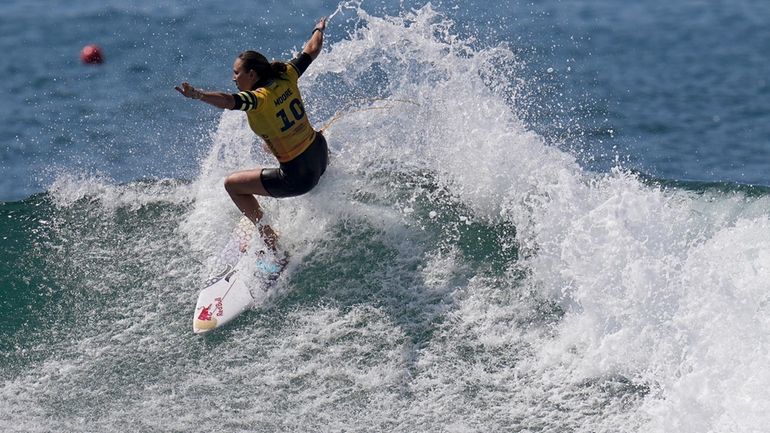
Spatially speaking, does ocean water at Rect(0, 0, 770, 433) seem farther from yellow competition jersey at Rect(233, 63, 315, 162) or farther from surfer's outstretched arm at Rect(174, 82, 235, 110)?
surfer's outstretched arm at Rect(174, 82, 235, 110)

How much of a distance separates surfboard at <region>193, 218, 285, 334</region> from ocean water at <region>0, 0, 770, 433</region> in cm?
13

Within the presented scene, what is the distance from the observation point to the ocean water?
7.71 meters

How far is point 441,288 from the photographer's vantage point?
8945mm

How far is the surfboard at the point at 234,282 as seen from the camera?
28.9ft

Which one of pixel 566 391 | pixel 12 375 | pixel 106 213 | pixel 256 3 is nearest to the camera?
pixel 566 391

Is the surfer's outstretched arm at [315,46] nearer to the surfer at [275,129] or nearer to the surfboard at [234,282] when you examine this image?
the surfer at [275,129]

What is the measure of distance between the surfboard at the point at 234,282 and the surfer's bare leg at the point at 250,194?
144mm

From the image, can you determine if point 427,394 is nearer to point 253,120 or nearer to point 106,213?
point 253,120

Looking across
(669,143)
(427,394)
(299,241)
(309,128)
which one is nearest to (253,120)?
(309,128)

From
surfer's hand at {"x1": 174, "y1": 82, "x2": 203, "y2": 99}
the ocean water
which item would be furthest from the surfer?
the ocean water

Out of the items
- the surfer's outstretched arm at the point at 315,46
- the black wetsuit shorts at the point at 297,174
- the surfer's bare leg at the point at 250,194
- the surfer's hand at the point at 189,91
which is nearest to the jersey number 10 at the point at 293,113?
the black wetsuit shorts at the point at 297,174

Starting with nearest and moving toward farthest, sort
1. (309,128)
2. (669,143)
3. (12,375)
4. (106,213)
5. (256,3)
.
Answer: (12,375) → (309,128) → (106,213) → (669,143) → (256,3)

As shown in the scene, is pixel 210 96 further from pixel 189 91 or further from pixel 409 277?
pixel 409 277

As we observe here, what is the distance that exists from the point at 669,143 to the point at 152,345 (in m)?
8.27
